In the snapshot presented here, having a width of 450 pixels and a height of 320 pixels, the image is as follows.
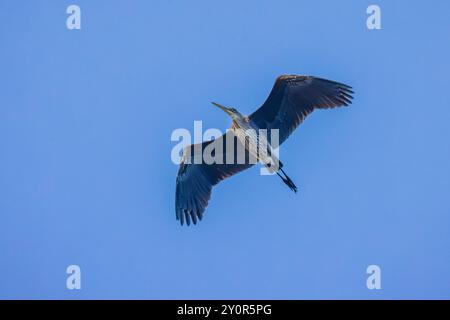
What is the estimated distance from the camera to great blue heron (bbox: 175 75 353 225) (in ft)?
55.2

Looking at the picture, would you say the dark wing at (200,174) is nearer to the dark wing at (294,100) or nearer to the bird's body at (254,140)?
the bird's body at (254,140)

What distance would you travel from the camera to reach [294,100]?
16984mm

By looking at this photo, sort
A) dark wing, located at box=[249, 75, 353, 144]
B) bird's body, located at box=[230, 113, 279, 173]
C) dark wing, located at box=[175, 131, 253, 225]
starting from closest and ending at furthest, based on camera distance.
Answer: bird's body, located at box=[230, 113, 279, 173] → dark wing, located at box=[249, 75, 353, 144] → dark wing, located at box=[175, 131, 253, 225]

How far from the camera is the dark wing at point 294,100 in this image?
16.8 metres

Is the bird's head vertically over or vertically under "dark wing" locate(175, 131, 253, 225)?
over

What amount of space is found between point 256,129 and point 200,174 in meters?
1.72

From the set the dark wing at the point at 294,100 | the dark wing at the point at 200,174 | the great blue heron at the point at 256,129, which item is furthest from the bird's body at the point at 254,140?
the dark wing at the point at 200,174

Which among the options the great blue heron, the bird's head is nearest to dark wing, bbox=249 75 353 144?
the great blue heron

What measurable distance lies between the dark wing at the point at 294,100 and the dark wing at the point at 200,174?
0.91 m
